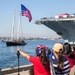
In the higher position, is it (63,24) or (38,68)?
(63,24)

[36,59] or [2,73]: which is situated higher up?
[36,59]

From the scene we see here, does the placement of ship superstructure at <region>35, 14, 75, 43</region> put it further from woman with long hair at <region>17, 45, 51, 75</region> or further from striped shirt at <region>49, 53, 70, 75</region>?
striped shirt at <region>49, 53, 70, 75</region>

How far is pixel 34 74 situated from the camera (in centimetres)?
452

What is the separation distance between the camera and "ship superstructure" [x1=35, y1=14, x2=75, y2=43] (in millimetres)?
47219

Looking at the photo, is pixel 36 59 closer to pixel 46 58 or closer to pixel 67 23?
pixel 46 58

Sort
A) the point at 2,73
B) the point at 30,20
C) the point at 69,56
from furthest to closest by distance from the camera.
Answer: the point at 30,20 < the point at 2,73 < the point at 69,56

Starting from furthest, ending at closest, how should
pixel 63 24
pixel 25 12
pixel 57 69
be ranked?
pixel 63 24, pixel 25 12, pixel 57 69

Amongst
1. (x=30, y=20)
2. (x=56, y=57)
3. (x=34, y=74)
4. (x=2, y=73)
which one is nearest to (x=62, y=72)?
(x=56, y=57)

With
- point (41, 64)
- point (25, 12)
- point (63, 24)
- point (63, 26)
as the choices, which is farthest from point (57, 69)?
point (63, 26)

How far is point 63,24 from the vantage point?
5069 cm

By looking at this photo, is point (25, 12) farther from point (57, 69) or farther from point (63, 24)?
point (57, 69)

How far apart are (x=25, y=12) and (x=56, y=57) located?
41.0m

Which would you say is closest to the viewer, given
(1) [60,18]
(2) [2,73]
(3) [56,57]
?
(3) [56,57]

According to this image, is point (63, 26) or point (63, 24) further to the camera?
point (63, 26)
